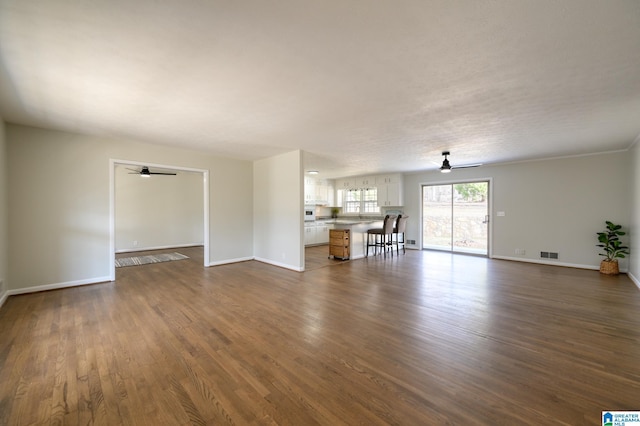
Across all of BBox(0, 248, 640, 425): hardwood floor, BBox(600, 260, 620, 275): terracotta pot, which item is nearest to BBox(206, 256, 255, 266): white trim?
BBox(0, 248, 640, 425): hardwood floor

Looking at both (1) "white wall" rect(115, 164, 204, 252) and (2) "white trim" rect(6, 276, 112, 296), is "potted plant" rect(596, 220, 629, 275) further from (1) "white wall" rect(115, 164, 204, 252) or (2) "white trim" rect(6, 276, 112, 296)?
(1) "white wall" rect(115, 164, 204, 252)

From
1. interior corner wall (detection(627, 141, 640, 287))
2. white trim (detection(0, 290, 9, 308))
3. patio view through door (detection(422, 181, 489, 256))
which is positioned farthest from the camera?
patio view through door (detection(422, 181, 489, 256))

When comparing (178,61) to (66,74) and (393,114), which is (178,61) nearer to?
(66,74)

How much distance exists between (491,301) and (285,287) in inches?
117

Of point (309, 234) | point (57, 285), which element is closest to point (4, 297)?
point (57, 285)

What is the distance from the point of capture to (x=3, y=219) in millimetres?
3516

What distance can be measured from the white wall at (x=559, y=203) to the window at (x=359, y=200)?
2.98 metres

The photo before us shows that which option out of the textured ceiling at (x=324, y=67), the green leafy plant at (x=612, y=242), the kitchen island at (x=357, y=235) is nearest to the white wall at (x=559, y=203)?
the green leafy plant at (x=612, y=242)

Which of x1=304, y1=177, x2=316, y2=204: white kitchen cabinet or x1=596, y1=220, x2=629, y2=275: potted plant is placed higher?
x1=304, y1=177, x2=316, y2=204: white kitchen cabinet

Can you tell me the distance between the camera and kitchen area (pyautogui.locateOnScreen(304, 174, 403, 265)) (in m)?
6.89

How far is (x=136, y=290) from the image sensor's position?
407cm

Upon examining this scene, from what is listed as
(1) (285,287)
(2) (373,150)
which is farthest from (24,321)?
(2) (373,150)

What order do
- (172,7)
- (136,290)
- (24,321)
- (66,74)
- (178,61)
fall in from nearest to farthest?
(172,7) < (178,61) < (66,74) < (24,321) < (136,290)

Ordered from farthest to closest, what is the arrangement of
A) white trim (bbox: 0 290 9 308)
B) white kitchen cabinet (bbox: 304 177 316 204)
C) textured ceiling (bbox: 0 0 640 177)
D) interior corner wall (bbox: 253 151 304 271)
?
white kitchen cabinet (bbox: 304 177 316 204) → interior corner wall (bbox: 253 151 304 271) → white trim (bbox: 0 290 9 308) → textured ceiling (bbox: 0 0 640 177)
